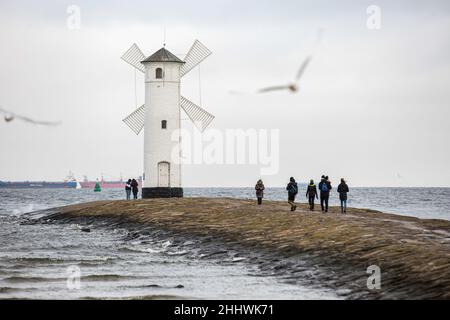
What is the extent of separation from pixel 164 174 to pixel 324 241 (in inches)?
1073

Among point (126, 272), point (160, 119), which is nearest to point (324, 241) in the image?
point (126, 272)

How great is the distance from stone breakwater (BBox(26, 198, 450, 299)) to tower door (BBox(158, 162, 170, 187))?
7267mm

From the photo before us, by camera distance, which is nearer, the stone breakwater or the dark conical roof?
the stone breakwater

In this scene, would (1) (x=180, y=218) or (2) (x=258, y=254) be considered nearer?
(2) (x=258, y=254)

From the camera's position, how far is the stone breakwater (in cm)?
2598

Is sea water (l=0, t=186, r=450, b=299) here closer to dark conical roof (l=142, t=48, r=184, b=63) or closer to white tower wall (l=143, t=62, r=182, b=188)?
white tower wall (l=143, t=62, r=182, b=188)

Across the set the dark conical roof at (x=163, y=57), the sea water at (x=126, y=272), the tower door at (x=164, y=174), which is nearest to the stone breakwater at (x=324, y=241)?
the sea water at (x=126, y=272)

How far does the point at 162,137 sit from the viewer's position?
59.4m

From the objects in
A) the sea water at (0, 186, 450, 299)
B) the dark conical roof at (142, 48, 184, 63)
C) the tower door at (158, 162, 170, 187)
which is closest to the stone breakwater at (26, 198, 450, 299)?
the sea water at (0, 186, 450, 299)

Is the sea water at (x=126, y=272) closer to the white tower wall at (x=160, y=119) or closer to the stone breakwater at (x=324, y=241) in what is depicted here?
the stone breakwater at (x=324, y=241)
